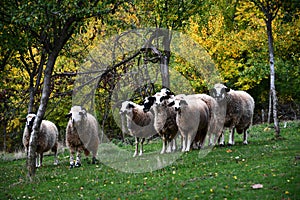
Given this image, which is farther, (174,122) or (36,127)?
(174,122)

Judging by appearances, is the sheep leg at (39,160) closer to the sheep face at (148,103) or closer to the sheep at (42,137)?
the sheep at (42,137)

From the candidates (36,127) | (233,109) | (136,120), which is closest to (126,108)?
(136,120)

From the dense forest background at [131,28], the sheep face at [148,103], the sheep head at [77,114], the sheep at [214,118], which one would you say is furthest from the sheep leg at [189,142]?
the sheep head at [77,114]

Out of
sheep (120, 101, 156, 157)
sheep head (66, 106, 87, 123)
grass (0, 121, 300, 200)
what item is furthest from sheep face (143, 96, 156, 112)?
grass (0, 121, 300, 200)

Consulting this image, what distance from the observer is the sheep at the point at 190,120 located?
663 inches

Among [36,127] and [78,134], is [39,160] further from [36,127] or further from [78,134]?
[36,127]

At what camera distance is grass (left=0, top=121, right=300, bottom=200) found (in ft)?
28.6

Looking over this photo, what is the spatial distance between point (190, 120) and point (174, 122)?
818mm

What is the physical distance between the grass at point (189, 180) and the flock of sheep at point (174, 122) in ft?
7.03

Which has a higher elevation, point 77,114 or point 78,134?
point 77,114

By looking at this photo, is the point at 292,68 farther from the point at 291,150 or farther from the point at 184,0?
the point at 291,150

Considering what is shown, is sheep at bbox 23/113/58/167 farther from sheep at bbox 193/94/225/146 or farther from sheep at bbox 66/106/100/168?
sheep at bbox 193/94/225/146

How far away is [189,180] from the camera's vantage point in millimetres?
10102

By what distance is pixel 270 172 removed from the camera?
390 inches
